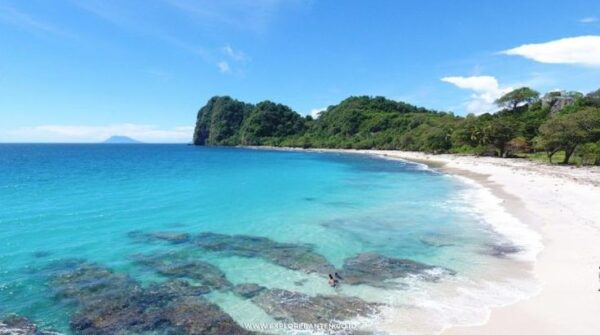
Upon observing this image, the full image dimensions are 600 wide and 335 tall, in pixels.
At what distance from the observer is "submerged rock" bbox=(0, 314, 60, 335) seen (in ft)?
35.6

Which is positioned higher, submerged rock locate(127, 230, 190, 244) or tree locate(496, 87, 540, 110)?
tree locate(496, 87, 540, 110)

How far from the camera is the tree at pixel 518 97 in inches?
5172

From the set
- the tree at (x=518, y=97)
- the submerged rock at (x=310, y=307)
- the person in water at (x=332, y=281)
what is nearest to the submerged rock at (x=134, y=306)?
the submerged rock at (x=310, y=307)

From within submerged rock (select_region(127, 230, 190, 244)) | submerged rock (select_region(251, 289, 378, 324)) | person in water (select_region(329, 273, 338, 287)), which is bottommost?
submerged rock (select_region(127, 230, 190, 244))

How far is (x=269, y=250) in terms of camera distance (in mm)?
18938

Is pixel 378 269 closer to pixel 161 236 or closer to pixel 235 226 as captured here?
pixel 235 226

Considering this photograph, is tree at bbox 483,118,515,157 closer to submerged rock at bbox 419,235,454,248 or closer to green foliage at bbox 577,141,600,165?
green foliage at bbox 577,141,600,165

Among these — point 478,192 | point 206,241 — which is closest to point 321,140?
point 478,192

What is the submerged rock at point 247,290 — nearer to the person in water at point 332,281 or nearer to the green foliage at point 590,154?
the person in water at point 332,281

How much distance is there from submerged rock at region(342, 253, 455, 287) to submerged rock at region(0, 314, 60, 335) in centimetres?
999

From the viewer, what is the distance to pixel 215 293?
13.6 metres

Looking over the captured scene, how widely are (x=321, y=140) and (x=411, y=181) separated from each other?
14085 centimetres

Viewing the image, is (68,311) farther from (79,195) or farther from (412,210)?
(79,195)

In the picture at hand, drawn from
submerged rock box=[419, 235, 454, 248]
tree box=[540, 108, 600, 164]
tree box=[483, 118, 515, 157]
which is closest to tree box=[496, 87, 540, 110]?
tree box=[483, 118, 515, 157]
